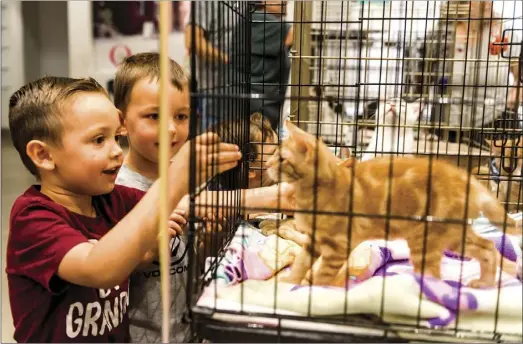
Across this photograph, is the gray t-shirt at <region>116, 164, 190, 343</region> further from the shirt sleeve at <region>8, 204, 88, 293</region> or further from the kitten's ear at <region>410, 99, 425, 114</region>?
the kitten's ear at <region>410, 99, 425, 114</region>

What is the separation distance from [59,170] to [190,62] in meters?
0.36

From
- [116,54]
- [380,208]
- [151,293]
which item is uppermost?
[116,54]

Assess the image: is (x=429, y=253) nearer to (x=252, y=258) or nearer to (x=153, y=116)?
(x=252, y=258)

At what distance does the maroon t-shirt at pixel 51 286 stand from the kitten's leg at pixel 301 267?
0.34 m

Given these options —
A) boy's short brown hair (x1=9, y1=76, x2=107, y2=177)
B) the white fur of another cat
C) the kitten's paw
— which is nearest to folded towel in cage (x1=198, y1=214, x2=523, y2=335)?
the kitten's paw

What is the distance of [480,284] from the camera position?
850 mm

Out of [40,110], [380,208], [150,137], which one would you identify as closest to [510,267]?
[380,208]

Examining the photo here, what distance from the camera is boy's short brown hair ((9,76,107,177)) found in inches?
36.6

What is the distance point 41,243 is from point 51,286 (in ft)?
0.23

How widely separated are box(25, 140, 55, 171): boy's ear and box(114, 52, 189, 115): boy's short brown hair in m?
0.27

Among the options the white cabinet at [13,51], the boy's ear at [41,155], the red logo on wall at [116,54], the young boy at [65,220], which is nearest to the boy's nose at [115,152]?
the young boy at [65,220]

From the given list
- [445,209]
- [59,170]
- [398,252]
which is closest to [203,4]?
[59,170]

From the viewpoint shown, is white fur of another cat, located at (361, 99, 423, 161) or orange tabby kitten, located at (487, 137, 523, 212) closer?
orange tabby kitten, located at (487, 137, 523, 212)

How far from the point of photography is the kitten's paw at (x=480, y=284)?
2.75 ft
